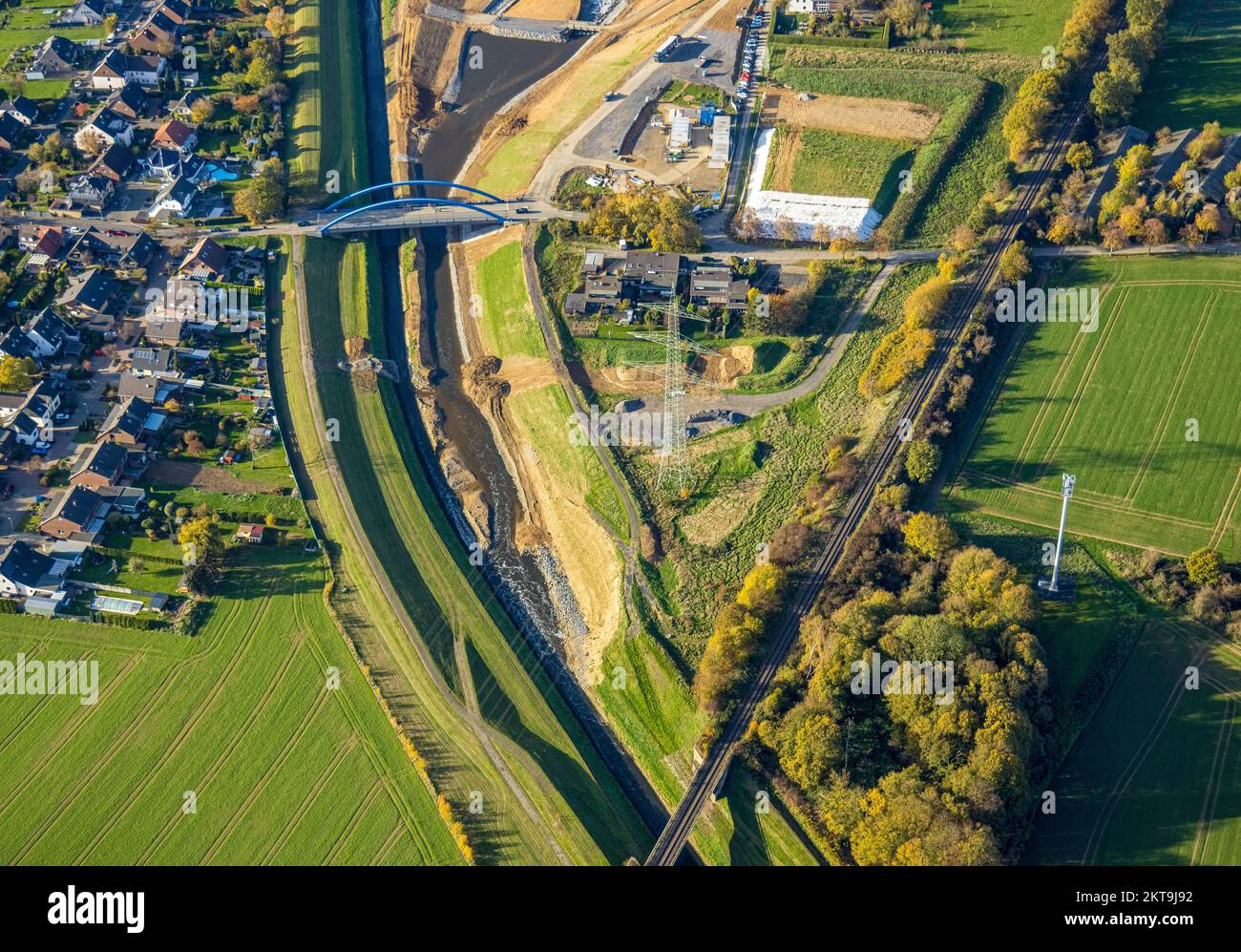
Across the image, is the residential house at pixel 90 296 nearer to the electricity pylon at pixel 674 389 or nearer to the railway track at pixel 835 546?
the electricity pylon at pixel 674 389

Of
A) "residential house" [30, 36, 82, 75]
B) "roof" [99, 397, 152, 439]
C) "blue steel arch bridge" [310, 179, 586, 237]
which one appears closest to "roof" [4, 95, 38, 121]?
"residential house" [30, 36, 82, 75]

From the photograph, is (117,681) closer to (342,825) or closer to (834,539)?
(342,825)

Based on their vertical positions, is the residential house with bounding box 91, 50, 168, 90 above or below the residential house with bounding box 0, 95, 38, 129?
above

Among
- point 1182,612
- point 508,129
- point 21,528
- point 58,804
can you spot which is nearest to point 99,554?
point 21,528

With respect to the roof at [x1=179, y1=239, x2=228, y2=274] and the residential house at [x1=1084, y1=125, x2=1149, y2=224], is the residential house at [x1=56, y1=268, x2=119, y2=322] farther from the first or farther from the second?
the residential house at [x1=1084, y1=125, x2=1149, y2=224]

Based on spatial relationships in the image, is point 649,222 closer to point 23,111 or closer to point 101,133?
point 101,133

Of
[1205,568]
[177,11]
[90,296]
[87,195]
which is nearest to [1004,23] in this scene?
[1205,568]

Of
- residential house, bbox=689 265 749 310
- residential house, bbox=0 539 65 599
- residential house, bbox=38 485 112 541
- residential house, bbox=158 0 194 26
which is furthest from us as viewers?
residential house, bbox=158 0 194 26

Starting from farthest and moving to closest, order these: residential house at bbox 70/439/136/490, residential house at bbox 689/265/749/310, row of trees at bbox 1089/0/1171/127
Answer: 1. row of trees at bbox 1089/0/1171/127
2. residential house at bbox 689/265/749/310
3. residential house at bbox 70/439/136/490
